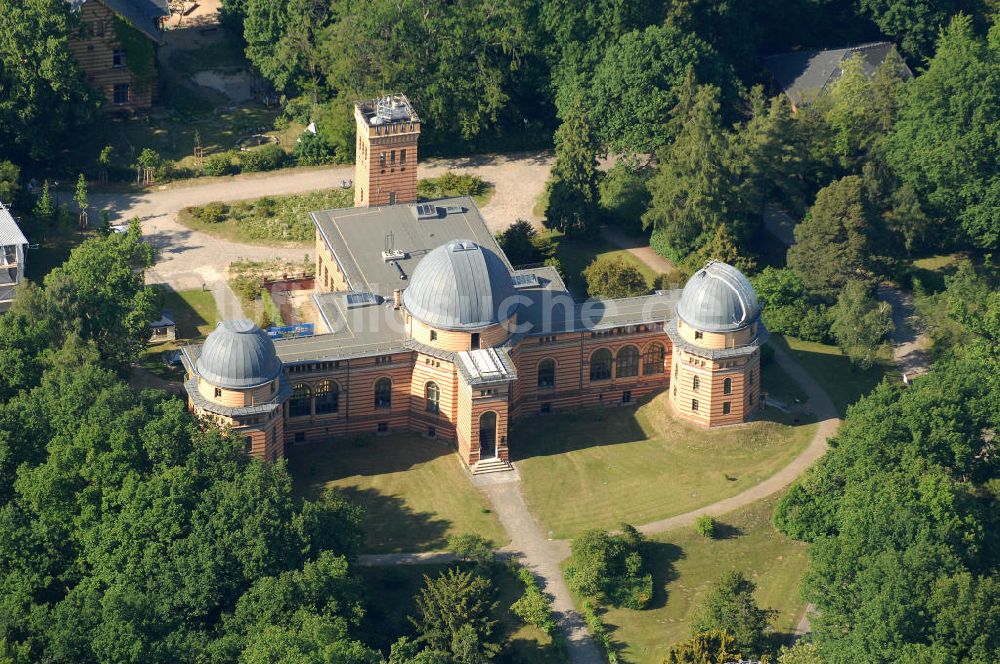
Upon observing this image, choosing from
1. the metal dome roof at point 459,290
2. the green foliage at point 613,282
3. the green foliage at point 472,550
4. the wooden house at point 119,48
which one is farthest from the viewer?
the wooden house at point 119,48

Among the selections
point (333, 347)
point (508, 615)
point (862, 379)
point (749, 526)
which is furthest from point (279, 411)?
point (862, 379)

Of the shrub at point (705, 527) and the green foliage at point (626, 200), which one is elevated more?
the green foliage at point (626, 200)

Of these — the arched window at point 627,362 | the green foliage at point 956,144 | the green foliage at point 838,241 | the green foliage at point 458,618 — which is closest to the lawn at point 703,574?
the green foliage at point 458,618

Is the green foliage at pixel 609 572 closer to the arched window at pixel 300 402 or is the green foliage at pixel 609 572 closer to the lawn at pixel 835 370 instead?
the arched window at pixel 300 402

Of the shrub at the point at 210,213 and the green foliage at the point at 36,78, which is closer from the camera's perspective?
the green foliage at the point at 36,78

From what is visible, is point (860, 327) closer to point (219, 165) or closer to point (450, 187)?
point (450, 187)

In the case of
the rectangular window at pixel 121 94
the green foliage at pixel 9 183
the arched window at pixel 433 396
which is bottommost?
the arched window at pixel 433 396

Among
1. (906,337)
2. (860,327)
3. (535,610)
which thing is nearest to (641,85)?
(860,327)
